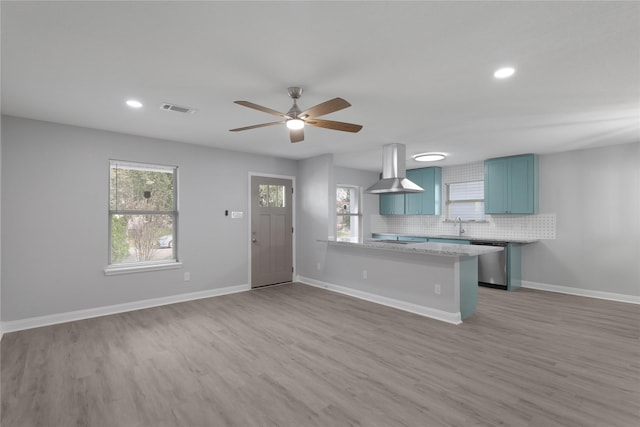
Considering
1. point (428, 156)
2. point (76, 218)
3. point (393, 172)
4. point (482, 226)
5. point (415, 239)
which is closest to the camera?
point (76, 218)

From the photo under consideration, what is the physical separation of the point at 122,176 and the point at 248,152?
1.97 meters

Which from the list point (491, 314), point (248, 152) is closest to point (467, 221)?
point (491, 314)

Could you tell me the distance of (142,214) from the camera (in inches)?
181

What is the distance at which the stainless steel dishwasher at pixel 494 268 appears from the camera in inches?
215

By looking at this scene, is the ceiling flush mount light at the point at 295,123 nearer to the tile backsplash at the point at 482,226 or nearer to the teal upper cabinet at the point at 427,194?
the teal upper cabinet at the point at 427,194

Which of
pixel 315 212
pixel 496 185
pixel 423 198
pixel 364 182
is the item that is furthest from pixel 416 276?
pixel 364 182

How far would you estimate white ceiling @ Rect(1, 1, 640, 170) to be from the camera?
1783 mm

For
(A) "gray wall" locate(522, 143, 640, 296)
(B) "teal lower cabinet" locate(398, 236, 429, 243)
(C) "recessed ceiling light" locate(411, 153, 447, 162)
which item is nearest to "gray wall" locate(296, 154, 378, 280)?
(C) "recessed ceiling light" locate(411, 153, 447, 162)

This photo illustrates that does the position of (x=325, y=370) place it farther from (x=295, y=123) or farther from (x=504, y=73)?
(x=504, y=73)

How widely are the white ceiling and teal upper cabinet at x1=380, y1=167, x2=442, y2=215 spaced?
301cm

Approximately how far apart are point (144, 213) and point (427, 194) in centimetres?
557

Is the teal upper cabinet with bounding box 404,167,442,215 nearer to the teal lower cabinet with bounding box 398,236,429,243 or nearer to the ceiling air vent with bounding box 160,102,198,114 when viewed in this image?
the teal lower cabinet with bounding box 398,236,429,243

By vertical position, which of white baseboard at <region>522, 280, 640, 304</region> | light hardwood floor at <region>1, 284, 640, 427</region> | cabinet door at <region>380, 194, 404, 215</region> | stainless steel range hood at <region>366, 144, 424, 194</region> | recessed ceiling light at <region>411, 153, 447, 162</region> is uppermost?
recessed ceiling light at <region>411, 153, 447, 162</region>

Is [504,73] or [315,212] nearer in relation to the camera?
[504,73]
